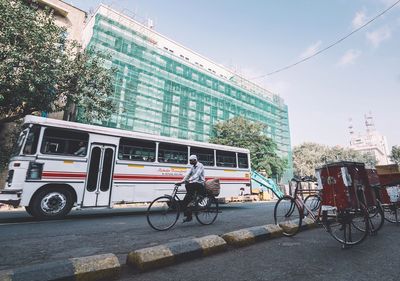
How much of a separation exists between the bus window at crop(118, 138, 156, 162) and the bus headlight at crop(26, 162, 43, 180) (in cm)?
252

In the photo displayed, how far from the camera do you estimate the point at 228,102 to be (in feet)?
195

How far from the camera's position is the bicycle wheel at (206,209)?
6.52m

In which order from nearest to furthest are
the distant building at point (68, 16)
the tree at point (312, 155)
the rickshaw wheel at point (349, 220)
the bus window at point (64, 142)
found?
the rickshaw wheel at point (349, 220), the bus window at point (64, 142), the distant building at point (68, 16), the tree at point (312, 155)

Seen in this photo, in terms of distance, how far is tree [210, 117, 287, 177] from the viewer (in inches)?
1357

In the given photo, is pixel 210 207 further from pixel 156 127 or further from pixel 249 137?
pixel 156 127

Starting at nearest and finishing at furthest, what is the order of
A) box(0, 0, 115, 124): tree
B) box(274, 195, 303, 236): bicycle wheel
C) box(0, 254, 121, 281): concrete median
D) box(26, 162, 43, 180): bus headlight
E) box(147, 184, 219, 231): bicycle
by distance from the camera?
1. box(0, 254, 121, 281): concrete median
2. box(274, 195, 303, 236): bicycle wheel
3. box(147, 184, 219, 231): bicycle
4. box(26, 162, 43, 180): bus headlight
5. box(0, 0, 115, 124): tree

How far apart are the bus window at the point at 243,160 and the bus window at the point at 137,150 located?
5.17 metres

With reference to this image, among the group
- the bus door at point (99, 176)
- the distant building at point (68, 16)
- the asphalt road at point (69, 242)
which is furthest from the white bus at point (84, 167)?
the distant building at point (68, 16)

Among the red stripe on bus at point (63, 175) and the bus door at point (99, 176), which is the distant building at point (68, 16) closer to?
the bus door at point (99, 176)

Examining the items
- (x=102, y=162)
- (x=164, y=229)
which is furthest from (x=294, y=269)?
(x=102, y=162)

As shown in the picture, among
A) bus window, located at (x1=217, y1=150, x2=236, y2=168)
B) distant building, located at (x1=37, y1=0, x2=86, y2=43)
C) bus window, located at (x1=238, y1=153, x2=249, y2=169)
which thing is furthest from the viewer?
distant building, located at (x1=37, y1=0, x2=86, y2=43)

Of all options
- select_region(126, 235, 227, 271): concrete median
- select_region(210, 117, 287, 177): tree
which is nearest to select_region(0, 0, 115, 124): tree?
select_region(126, 235, 227, 271): concrete median

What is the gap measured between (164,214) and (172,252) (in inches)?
109

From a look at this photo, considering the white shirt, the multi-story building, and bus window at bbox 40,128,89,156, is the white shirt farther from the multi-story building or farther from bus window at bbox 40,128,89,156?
the multi-story building
